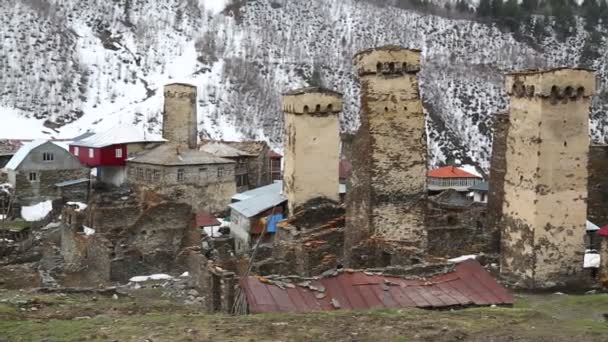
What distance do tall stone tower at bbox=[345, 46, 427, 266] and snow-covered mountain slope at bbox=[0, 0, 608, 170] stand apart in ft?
202

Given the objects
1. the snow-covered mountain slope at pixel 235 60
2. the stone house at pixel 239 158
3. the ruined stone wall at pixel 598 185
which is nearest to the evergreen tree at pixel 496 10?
the snow-covered mountain slope at pixel 235 60

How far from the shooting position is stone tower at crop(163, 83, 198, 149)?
170 ft

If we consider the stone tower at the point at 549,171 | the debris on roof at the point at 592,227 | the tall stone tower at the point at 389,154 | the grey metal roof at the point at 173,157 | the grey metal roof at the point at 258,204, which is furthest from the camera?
the grey metal roof at the point at 173,157

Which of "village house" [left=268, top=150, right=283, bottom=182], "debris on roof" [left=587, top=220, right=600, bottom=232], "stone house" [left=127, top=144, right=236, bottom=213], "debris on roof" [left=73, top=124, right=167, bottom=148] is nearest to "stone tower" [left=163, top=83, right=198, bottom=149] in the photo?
"debris on roof" [left=73, top=124, right=167, bottom=148]

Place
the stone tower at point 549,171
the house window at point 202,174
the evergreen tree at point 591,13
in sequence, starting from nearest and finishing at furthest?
the stone tower at point 549,171, the house window at point 202,174, the evergreen tree at point 591,13

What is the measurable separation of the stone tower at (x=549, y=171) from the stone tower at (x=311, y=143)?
32.4ft

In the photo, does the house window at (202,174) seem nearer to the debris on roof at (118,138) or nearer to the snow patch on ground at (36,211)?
the debris on roof at (118,138)

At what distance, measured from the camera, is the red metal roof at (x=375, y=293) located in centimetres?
1555

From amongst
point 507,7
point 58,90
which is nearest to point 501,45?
point 507,7

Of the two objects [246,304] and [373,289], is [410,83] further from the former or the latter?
[246,304]

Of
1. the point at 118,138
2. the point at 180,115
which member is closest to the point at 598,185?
the point at 180,115

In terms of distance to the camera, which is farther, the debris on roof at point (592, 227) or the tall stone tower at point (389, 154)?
the debris on roof at point (592, 227)

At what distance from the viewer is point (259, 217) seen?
35.3 metres

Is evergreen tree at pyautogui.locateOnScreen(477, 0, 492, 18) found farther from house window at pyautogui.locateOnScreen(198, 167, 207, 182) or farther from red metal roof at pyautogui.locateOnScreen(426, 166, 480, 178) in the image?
house window at pyautogui.locateOnScreen(198, 167, 207, 182)
